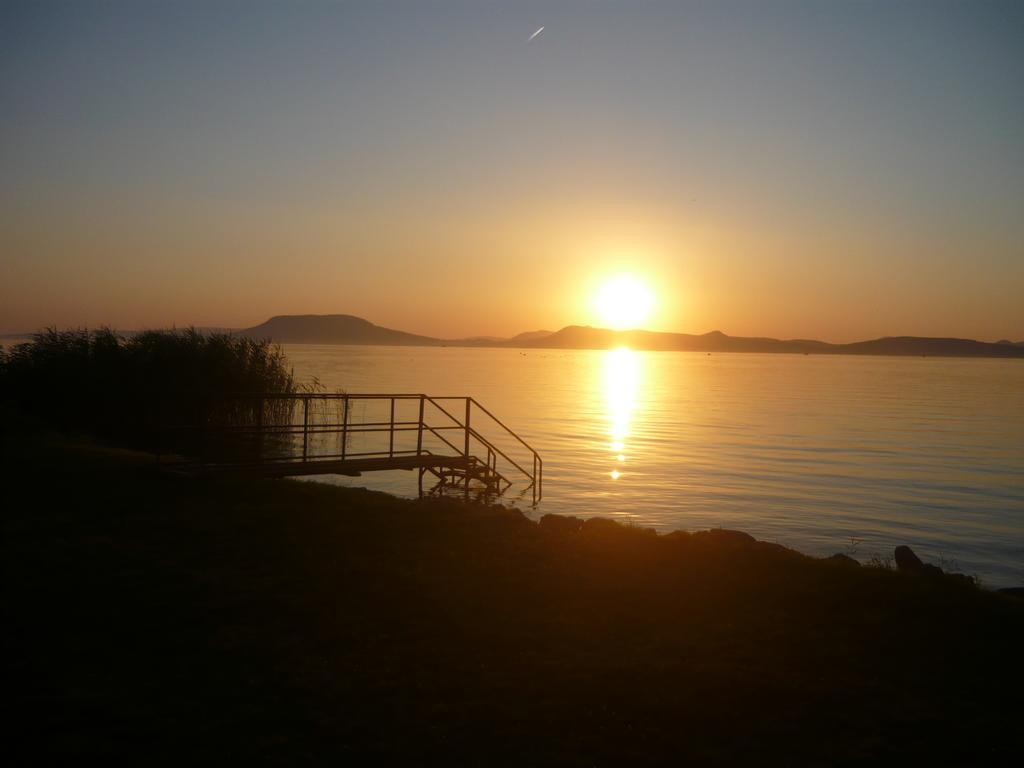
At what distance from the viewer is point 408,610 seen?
9812 millimetres

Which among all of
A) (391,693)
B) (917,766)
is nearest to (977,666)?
(917,766)

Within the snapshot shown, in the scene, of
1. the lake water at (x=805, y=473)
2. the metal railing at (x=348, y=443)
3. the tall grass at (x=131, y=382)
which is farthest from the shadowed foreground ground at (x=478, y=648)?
the tall grass at (x=131, y=382)

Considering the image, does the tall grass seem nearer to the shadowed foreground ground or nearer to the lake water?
the lake water

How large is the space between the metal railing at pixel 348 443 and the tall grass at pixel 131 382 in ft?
2.24

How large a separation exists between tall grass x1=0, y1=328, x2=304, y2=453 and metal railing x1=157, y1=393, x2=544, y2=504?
0.68 meters

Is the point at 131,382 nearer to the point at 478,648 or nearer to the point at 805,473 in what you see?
the point at 478,648

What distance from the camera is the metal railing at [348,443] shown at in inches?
852

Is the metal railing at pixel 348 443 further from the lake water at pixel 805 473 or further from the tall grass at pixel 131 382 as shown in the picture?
the lake water at pixel 805 473

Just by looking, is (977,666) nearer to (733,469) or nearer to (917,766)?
(917,766)

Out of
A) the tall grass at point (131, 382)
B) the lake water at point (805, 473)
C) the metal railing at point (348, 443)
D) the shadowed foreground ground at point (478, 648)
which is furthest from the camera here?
the tall grass at point (131, 382)

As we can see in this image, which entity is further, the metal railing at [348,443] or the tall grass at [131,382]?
the tall grass at [131,382]

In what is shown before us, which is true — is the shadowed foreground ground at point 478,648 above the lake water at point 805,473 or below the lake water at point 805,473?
above

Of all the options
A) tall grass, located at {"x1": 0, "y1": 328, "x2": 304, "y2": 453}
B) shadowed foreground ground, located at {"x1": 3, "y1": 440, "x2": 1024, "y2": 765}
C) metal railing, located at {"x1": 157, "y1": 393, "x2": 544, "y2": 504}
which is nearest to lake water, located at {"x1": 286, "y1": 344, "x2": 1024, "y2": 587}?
metal railing, located at {"x1": 157, "y1": 393, "x2": 544, "y2": 504}

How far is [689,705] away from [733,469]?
31581mm
